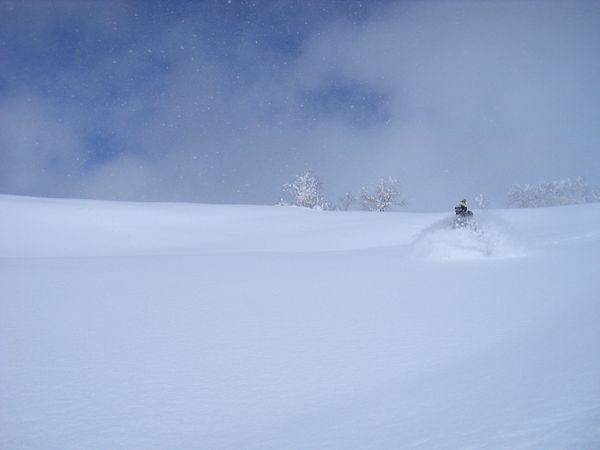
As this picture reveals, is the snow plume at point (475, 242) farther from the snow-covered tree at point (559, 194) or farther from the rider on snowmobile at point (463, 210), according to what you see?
the snow-covered tree at point (559, 194)

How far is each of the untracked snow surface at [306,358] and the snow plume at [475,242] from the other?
1.60 meters

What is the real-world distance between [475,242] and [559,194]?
69710mm

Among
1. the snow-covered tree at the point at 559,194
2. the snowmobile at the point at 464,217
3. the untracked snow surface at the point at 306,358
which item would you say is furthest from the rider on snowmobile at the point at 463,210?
the snow-covered tree at the point at 559,194

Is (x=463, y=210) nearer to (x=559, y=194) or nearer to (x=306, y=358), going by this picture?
(x=306, y=358)

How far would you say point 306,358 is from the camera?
12.3ft

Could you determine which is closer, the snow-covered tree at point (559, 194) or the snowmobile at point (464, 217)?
the snowmobile at point (464, 217)

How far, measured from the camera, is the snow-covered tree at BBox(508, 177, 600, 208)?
68.0m

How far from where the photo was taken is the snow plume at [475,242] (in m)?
10.4

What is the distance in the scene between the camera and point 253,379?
338 centimetres

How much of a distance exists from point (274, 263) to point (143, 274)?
3179mm

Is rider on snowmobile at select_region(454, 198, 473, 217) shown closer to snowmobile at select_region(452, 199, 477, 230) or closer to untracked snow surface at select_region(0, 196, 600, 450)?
snowmobile at select_region(452, 199, 477, 230)

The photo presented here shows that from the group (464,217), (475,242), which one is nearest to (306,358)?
(475,242)

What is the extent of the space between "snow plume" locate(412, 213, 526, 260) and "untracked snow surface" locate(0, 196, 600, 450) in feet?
5.24

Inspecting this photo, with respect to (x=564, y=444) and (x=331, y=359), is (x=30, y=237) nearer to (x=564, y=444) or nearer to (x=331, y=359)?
(x=331, y=359)
